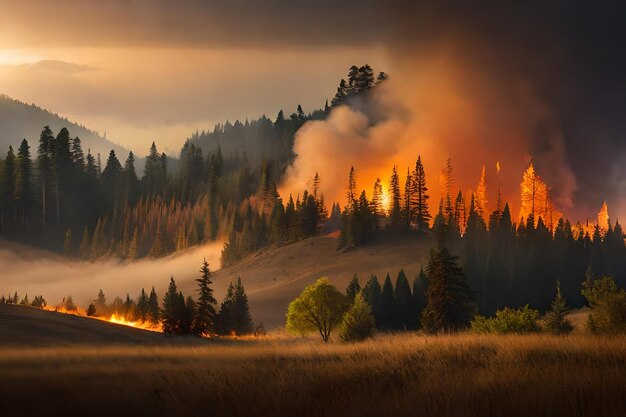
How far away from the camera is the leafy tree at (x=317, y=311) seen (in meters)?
85.6

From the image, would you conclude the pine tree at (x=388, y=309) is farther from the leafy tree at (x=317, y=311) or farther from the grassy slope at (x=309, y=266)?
the leafy tree at (x=317, y=311)

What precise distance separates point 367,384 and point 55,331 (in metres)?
41.6

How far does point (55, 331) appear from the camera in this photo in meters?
50.4

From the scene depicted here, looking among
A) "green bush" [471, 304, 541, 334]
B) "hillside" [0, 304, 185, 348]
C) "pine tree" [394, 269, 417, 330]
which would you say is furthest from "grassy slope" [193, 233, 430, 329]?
"green bush" [471, 304, 541, 334]

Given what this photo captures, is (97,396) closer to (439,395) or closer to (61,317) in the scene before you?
(439,395)

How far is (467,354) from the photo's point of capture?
1625 cm

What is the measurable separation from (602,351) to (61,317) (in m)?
52.9

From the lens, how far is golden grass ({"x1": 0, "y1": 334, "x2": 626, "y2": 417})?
11078 millimetres

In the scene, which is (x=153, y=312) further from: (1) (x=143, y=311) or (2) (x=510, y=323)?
(2) (x=510, y=323)

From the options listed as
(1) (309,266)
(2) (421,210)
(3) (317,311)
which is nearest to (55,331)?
(3) (317,311)

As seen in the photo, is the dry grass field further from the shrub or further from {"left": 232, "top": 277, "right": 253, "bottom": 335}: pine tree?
{"left": 232, "top": 277, "right": 253, "bottom": 335}: pine tree

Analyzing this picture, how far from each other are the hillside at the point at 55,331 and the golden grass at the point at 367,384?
27363 millimetres

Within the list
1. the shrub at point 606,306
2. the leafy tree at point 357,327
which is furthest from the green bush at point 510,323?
the leafy tree at point 357,327

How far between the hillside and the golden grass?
27363 millimetres
